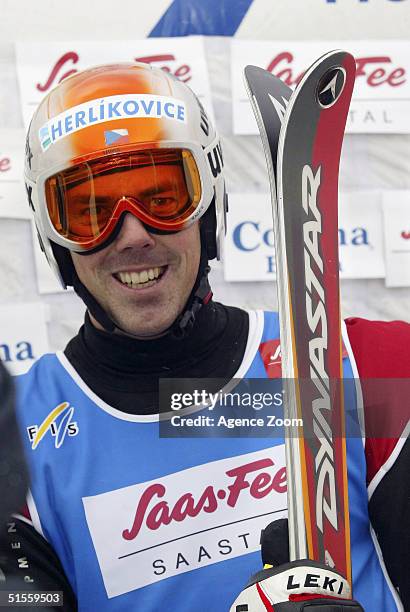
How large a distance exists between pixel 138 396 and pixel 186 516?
0.17 m

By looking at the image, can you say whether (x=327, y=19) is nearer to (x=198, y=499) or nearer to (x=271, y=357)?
(x=271, y=357)

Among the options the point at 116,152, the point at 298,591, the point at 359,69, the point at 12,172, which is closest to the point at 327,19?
the point at 359,69

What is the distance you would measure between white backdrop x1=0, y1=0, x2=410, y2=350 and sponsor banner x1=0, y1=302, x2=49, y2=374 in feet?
0.05

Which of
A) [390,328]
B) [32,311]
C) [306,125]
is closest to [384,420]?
[390,328]

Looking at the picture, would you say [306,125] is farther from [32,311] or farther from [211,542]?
[32,311]

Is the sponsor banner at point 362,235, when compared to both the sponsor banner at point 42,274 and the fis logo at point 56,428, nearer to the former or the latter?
the sponsor banner at point 42,274

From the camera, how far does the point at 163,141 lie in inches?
46.1

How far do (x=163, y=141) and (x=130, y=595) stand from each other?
58cm

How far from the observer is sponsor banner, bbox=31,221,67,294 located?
1.78m

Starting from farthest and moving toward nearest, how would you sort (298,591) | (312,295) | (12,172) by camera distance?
(12,172) < (312,295) < (298,591)

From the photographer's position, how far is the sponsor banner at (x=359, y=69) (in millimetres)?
1787

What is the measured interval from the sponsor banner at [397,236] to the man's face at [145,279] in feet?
2.36

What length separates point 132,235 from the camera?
1.17 m

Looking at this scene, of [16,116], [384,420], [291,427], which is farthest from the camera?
[16,116]
